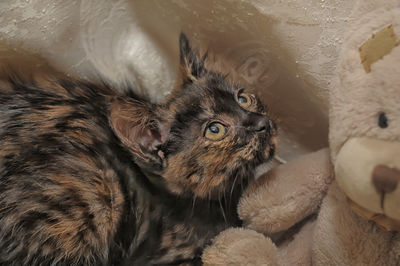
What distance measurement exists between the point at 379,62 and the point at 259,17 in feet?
2.65

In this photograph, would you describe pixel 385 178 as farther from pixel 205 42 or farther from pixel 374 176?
pixel 205 42

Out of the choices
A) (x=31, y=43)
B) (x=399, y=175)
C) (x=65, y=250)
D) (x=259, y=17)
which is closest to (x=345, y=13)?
(x=259, y=17)

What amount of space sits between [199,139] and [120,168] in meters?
0.39

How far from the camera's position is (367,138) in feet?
3.61

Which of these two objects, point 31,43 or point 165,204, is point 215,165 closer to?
point 165,204

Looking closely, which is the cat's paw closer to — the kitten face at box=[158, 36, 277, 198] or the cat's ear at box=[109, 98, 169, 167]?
the kitten face at box=[158, 36, 277, 198]

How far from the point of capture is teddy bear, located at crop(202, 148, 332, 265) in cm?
161

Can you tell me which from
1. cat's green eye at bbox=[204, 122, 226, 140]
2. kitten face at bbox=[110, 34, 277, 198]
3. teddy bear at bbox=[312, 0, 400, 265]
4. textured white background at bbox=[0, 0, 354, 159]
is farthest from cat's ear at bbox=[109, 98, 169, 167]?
teddy bear at bbox=[312, 0, 400, 265]

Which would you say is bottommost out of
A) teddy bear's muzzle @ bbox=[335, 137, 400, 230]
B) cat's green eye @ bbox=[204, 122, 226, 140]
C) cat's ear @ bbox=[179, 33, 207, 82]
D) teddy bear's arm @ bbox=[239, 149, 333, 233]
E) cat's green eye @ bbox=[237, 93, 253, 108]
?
teddy bear's arm @ bbox=[239, 149, 333, 233]

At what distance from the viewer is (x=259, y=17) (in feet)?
5.90

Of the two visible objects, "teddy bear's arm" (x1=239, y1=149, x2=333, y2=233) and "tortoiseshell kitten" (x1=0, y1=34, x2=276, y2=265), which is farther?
"teddy bear's arm" (x1=239, y1=149, x2=333, y2=233)

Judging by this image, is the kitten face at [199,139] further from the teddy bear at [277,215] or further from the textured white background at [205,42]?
the textured white background at [205,42]

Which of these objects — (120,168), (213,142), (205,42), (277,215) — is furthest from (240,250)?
(205,42)

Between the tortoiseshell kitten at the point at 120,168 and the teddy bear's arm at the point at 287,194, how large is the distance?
0.11 m
